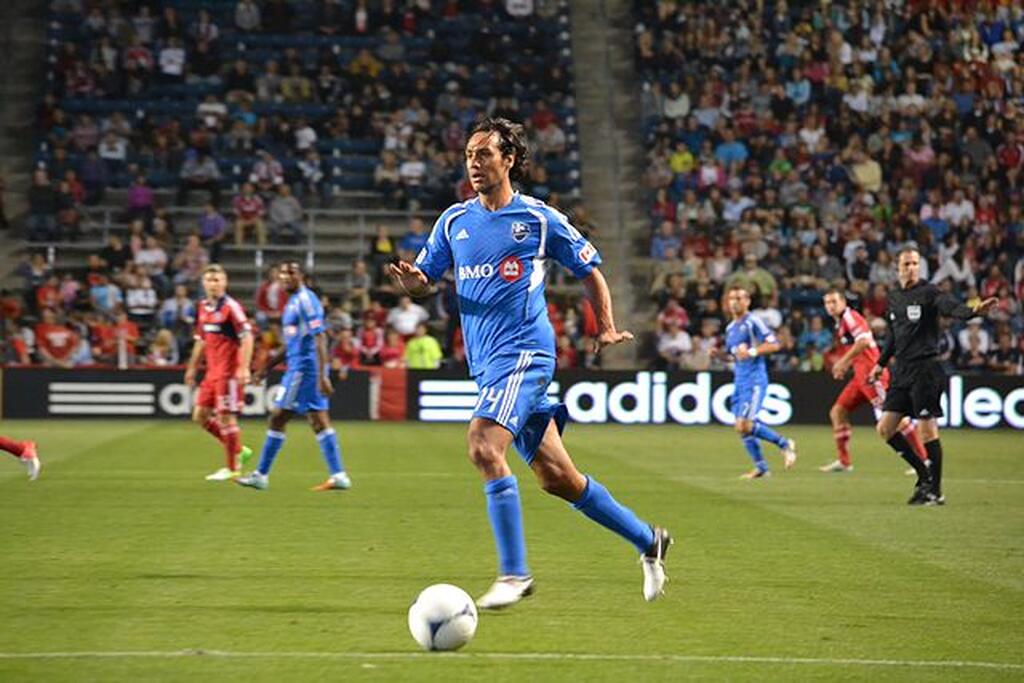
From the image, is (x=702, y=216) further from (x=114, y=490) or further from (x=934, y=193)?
(x=114, y=490)

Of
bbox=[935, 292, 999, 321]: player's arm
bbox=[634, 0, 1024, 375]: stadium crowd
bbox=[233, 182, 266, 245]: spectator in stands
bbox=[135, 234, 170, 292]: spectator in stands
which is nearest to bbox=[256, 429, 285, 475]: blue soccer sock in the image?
bbox=[935, 292, 999, 321]: player's arm

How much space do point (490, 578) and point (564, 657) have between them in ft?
8.78

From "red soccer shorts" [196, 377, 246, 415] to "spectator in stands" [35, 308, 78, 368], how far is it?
1176cm

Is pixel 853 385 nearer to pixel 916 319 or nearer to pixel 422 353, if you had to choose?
pixel 916 319

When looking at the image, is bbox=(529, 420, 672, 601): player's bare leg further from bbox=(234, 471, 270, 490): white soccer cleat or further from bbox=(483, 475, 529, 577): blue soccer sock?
bbox=(234, 471, 270, 490): white soccer cleat

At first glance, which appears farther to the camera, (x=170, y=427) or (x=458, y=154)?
(x=458, y=154)

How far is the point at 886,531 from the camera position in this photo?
13008mm

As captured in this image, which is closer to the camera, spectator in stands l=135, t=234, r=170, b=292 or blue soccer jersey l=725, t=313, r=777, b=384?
blue soccer jersey l=725, t=313, r=777, b=384

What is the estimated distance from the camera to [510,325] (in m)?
8.67

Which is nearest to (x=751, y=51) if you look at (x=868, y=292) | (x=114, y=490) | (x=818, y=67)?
(x=818, y=67)

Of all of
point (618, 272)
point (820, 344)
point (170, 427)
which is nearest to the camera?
point (170, 427)

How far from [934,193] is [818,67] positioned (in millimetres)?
4455

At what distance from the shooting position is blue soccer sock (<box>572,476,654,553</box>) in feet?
29.0

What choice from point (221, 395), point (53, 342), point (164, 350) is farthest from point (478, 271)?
point (53, 342)
